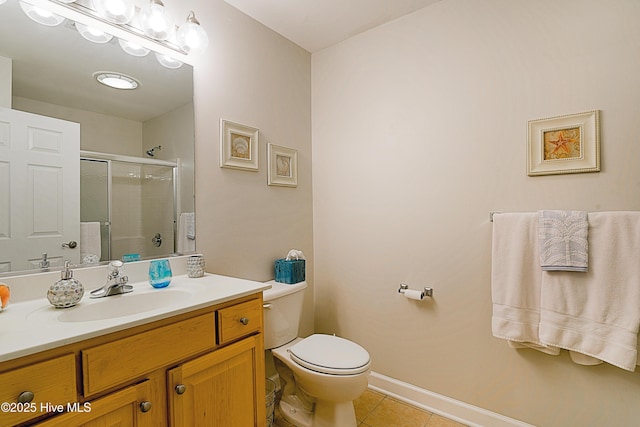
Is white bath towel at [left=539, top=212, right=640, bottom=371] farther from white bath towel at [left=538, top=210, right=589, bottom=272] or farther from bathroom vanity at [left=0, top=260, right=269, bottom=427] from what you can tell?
bathroom vanity at [left=0, top=260, right=269, bottom=427]

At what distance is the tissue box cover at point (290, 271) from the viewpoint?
1865mm

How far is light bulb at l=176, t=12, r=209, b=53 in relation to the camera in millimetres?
1488

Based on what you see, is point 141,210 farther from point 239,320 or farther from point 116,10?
point 116,10

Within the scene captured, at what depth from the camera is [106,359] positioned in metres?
0.84

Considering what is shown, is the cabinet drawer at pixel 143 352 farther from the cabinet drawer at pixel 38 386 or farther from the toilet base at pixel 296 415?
the toilet base at pixel 296 415

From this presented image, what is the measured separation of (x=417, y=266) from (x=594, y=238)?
84 centimetres

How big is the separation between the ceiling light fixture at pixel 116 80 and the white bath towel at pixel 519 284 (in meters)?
1.94

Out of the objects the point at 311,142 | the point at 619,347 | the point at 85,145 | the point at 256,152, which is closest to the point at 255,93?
the point at 256,152

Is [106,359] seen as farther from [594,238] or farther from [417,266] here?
[594,238]

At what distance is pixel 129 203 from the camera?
1.40 meters

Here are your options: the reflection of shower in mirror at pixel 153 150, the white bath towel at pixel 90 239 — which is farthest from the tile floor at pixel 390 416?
the reflection of shower in mirror at pixel 153 150

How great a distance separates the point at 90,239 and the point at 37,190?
0.26 m

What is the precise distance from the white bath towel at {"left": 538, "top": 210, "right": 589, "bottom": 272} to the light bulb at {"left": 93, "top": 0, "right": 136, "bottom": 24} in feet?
6.77

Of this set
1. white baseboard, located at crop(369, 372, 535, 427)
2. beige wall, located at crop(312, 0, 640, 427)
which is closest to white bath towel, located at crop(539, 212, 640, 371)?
beige wall, located at crop(312, 0, 640, 427)
